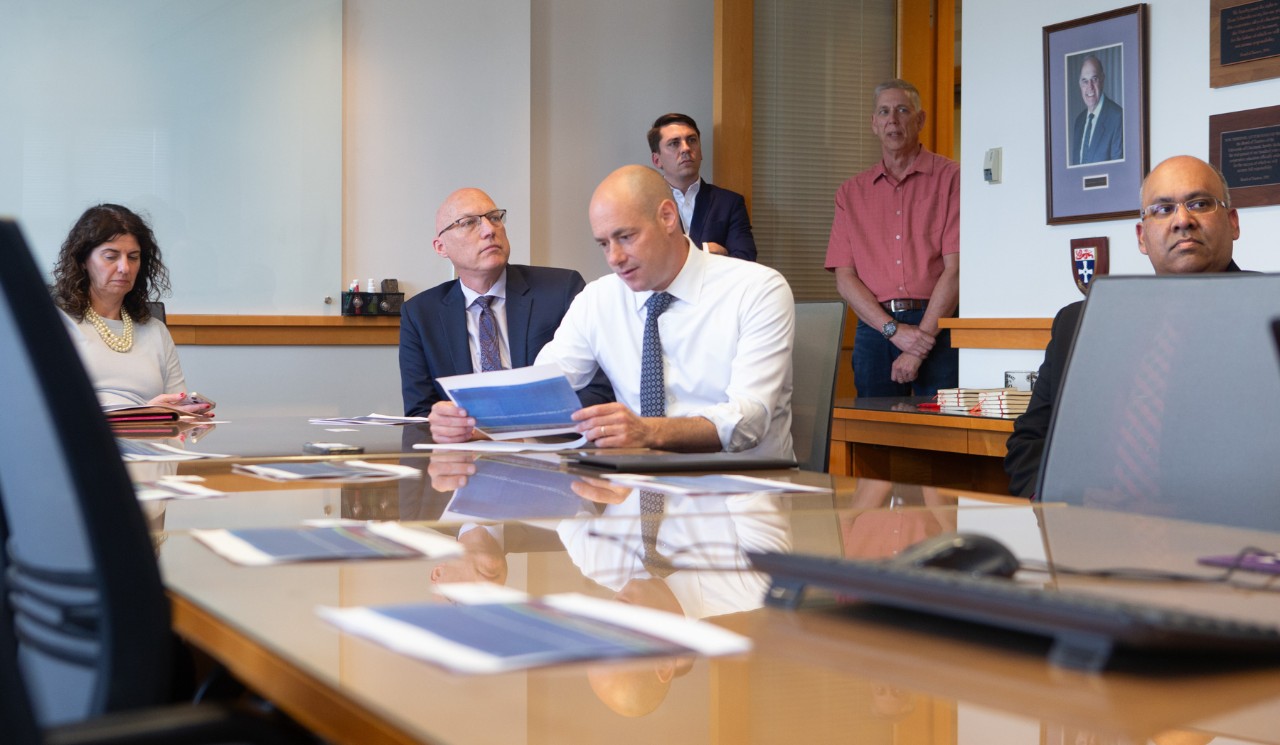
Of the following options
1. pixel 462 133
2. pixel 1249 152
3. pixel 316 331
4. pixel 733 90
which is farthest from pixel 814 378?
pixel 733 90

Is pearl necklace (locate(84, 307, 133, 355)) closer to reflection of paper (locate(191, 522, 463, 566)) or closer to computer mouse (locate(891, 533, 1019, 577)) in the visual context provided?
reflection of paper (locate(191, 522, 463, 566))

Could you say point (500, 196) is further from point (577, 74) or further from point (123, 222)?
point (123, 222)

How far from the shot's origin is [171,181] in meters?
4.97


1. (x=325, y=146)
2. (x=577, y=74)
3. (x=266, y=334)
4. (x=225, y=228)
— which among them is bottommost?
(x=266, y=334)

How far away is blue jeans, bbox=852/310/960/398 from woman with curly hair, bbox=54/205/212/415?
2712 millimetres

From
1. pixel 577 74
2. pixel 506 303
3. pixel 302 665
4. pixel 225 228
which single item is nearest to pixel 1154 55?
pixel 506 303

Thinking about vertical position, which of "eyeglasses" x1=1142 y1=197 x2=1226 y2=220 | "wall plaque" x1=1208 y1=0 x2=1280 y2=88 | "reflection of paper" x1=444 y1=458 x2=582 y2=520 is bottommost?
"reflection of paper" x1=444 y1=458 x2=582 y2=520

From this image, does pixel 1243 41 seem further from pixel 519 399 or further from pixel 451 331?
pixel 519 399

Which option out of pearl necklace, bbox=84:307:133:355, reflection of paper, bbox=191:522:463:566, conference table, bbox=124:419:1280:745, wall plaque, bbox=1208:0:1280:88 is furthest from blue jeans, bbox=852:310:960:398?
reflection of paper, bbox=191:522:463:566

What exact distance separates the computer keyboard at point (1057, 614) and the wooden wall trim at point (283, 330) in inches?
176

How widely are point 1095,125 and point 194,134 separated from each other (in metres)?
3.31

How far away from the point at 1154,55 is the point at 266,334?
11.1ft

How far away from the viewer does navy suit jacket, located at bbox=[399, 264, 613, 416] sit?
3533 millimetres

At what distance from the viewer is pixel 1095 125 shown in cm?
422
